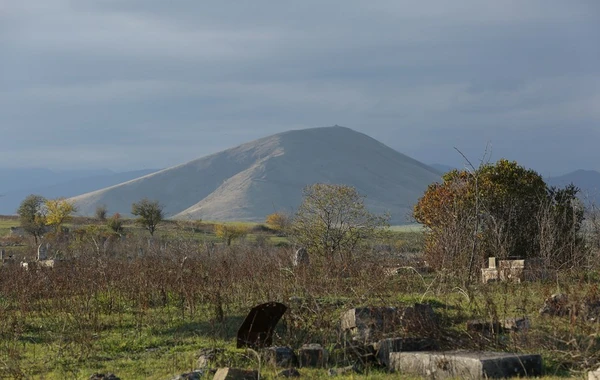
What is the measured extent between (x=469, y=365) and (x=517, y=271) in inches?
518

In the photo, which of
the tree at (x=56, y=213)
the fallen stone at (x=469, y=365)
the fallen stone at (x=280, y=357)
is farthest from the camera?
the tree at (x=56, y=213)

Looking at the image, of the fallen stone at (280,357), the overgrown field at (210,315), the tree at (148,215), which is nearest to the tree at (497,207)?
the overgrown field at (210,315)

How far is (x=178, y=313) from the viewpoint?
58.3 feet

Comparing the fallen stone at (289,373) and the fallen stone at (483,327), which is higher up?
the fallen stone at (483,327)

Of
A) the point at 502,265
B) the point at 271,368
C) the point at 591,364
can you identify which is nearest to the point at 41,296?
the point at 271,368

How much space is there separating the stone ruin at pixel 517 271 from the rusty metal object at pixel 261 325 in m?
9.88

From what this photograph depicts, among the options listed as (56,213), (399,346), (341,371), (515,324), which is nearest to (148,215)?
(56,213)

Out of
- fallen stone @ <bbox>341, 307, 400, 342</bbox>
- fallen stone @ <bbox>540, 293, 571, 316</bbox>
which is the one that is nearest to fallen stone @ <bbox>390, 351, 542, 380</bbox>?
fallen stone @ <bbox>341, 307, 400, 342</bbox>

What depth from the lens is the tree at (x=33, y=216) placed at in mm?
76575

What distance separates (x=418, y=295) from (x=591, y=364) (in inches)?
336

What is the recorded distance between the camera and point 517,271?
2308 cm

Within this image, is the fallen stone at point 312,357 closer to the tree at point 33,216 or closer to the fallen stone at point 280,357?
the fallen stone at point 280,357

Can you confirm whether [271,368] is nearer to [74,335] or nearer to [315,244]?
[74,335]

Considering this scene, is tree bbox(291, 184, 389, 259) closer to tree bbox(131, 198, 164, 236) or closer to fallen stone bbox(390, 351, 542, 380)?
fallen stone bbox(390, 351, 542, 380)
